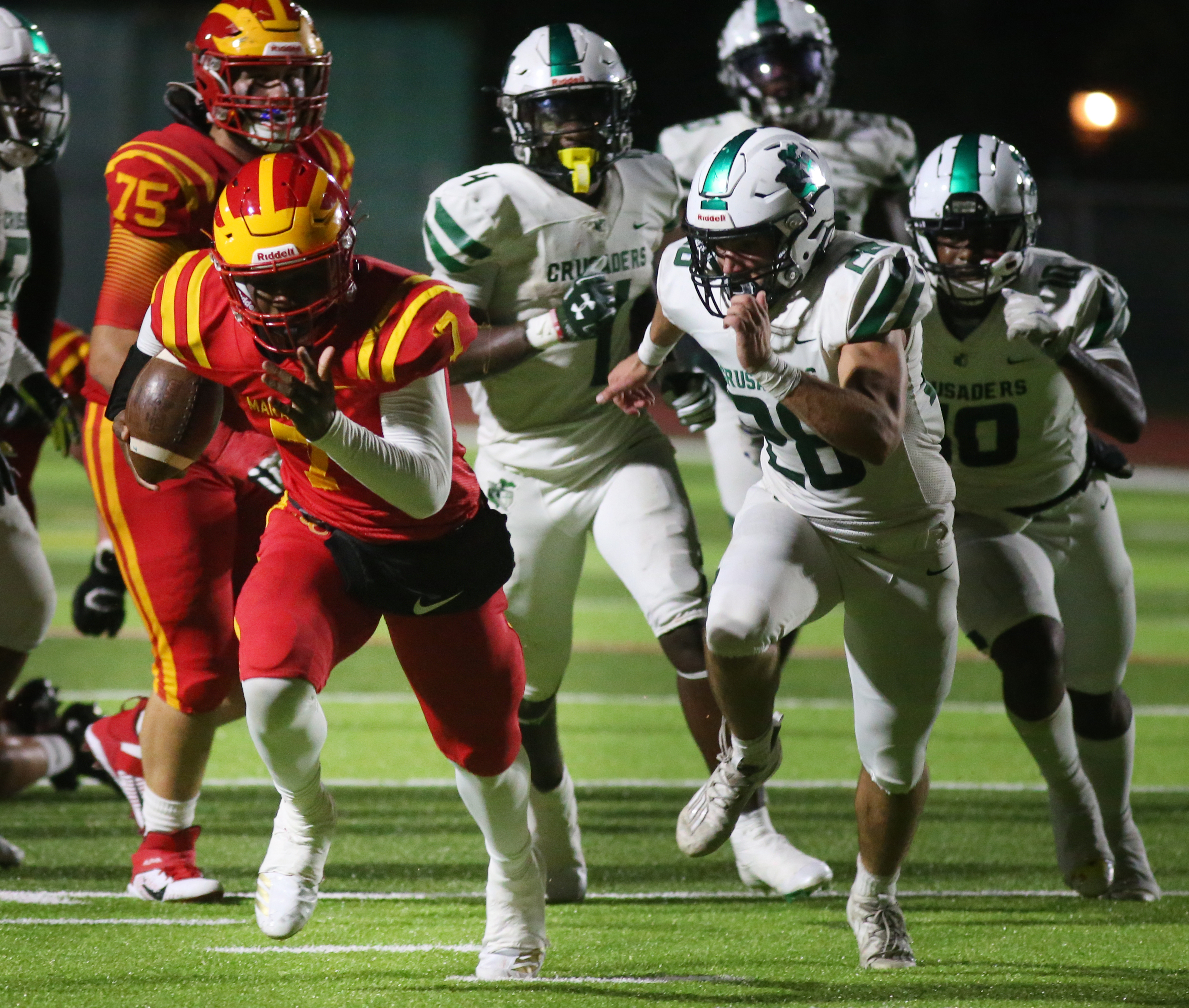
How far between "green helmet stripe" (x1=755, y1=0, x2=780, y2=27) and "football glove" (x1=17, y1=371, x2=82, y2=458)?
2.37 meters

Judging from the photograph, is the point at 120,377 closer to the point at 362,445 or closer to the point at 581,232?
the point at 362,445

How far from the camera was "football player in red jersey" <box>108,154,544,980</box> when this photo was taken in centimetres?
329

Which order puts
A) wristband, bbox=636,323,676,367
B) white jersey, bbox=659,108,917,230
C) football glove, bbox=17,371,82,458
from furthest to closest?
white jersey, bbox=659,108,917,230 → football glove, bbox=17,371,82,458 → wristband, bbox=636,323,676,367

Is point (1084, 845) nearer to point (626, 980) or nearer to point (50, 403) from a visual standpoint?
point (626, 980)

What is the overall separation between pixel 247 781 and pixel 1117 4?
778 inches

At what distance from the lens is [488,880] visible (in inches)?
144

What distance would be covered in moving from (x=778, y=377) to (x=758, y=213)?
41cm

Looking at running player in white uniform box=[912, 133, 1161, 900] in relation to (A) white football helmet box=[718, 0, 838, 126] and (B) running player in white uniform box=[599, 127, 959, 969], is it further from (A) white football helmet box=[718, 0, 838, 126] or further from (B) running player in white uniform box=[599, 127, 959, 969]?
(A) white football helmet box=[718, 0, 838, 126]

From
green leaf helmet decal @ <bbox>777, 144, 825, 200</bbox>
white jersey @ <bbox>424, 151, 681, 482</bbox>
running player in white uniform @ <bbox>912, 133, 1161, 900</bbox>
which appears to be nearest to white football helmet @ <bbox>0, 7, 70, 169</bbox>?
white jersey @ <bbox>424, 151, 681, 482</bbox>

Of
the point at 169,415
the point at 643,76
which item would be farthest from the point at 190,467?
the point at 643,76

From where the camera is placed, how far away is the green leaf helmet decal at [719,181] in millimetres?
3668

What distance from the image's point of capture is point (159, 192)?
4.22 meters

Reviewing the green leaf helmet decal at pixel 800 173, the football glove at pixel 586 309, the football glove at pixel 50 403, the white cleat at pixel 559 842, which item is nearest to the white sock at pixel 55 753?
the football glove at pixel 50 403

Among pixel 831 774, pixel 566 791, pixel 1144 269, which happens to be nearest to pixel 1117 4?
pixel 1144 269
